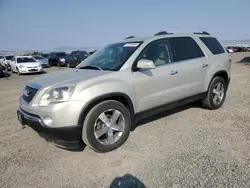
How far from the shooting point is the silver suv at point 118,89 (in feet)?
10.2

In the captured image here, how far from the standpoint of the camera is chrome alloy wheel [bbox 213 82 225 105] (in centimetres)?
530

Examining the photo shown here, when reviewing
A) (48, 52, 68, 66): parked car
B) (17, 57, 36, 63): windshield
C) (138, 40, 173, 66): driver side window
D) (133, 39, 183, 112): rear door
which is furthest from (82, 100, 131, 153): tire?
(48, 52, 68, 66): parked car

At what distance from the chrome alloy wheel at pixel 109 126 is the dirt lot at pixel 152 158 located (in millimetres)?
221

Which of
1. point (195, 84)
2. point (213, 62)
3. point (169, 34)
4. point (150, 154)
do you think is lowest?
point (150, 154)

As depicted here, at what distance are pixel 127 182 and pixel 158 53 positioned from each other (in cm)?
243

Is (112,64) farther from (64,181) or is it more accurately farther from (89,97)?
(64,181)

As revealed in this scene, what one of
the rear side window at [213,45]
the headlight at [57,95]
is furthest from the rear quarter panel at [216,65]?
the headlight at [57,95]

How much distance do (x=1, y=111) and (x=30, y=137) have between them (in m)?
2.51

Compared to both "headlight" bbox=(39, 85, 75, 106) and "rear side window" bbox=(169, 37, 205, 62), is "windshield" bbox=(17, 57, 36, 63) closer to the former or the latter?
"rear side window" bbox=(169, 37, 205, 62)

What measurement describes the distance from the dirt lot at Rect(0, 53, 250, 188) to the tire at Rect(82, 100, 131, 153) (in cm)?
12

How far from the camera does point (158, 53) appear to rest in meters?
4.18

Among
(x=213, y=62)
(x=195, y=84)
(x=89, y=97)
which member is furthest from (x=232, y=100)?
(x=89, y=97)

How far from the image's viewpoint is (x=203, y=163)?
3014 mm

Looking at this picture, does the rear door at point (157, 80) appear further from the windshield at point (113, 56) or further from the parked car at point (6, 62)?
the parked car at point (6, 62)
